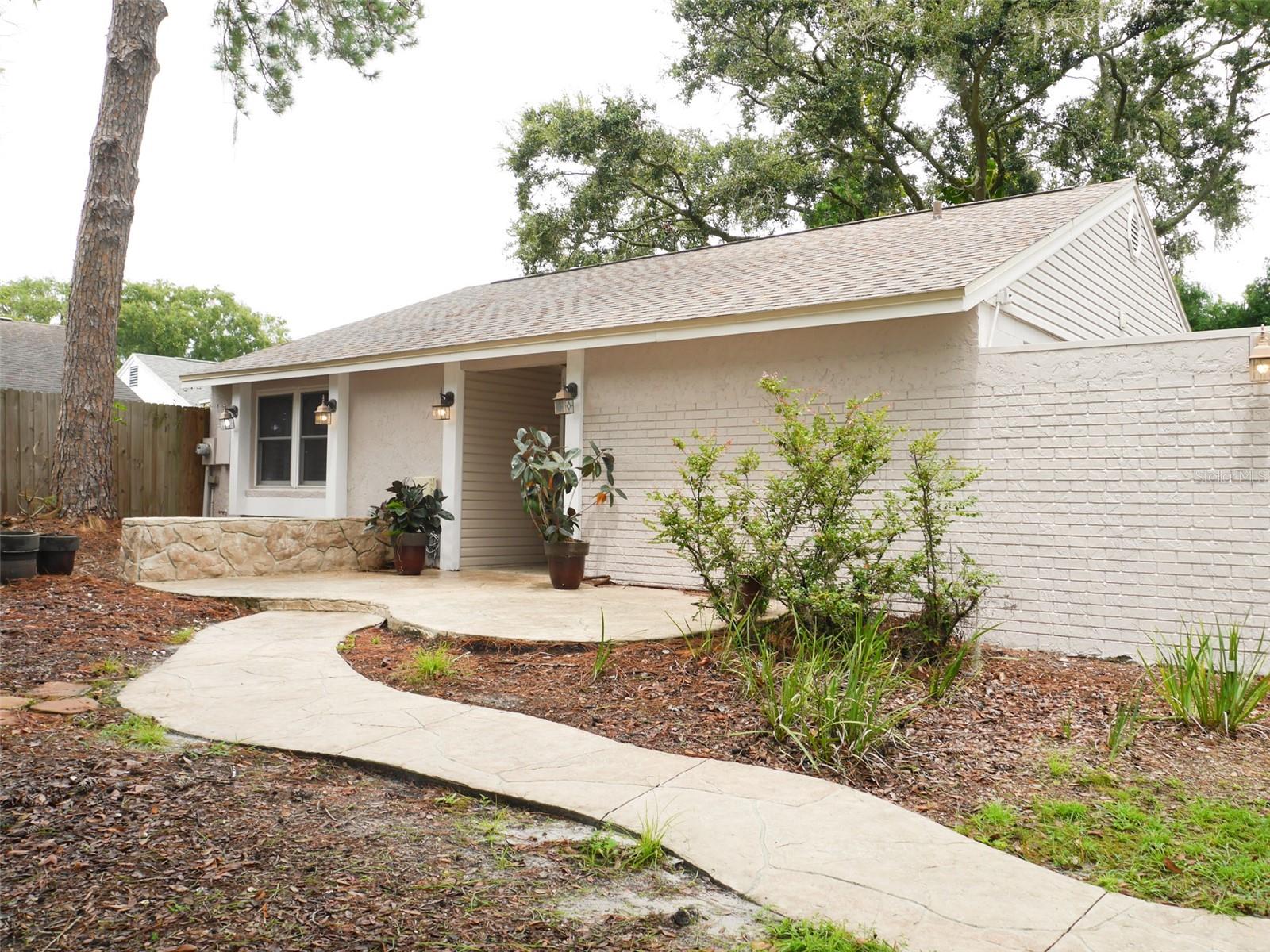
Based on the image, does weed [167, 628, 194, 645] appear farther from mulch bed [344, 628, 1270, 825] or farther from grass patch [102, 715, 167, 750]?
grass patch [102, 715, 167, 750]

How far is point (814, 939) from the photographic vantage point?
2.29 meters

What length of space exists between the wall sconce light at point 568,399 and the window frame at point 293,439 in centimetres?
392

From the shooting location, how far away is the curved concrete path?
245 cm

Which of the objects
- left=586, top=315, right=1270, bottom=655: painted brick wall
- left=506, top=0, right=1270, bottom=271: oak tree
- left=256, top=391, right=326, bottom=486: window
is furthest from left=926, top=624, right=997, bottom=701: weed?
left=506, top=0, right=1270, bottom=271: oak tree

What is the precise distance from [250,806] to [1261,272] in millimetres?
21508

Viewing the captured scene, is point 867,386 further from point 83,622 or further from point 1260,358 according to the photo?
point 83,622

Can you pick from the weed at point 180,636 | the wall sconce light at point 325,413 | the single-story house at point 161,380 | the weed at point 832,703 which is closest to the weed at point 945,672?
the weed at point 832,703

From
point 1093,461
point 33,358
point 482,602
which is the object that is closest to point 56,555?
point 482,602

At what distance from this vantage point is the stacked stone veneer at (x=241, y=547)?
8039 millimetres

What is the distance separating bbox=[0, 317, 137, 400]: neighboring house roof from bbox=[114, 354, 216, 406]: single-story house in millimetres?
7624

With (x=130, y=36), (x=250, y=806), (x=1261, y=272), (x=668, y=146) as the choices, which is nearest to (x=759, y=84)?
(x=668, y=146)

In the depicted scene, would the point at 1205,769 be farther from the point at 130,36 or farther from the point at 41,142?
the point at 130,36

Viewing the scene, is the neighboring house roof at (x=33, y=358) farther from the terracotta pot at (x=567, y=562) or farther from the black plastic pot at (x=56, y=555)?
the terracotta pot at (x=567, y=562)

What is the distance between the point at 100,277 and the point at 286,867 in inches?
399
